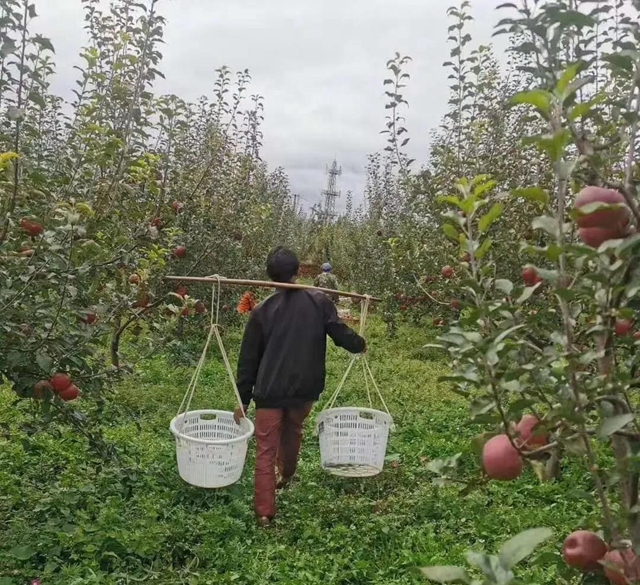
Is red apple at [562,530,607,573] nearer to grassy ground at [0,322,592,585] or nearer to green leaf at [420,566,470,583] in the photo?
green leaf at [420,566,470,583]

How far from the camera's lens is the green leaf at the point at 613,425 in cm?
97

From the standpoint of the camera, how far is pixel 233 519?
11.6 feet

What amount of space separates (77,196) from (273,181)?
8249 mm

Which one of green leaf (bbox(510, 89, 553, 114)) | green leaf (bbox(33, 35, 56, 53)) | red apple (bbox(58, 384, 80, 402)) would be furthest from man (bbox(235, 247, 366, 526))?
green leaf (bbox(510, 89, 553, 114))

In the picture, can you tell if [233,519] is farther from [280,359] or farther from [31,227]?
[31,227]

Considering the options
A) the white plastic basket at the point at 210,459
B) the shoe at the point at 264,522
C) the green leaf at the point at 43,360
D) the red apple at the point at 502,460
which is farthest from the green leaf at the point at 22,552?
the red apple at the point at 502,460

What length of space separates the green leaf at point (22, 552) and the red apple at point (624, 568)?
261cm

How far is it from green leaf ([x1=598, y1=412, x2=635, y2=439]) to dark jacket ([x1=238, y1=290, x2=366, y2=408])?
2.65m

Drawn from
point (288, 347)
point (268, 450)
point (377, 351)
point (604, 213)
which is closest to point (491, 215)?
point (604, 213)

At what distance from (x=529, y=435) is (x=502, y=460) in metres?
0.09

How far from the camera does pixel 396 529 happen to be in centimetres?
347

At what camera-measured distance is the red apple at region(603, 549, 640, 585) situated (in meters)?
1.05

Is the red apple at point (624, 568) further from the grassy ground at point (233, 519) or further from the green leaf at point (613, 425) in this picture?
the grassy ground at point (233, 519)

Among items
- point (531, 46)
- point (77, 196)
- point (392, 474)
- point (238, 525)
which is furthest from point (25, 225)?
point (392, 474)
